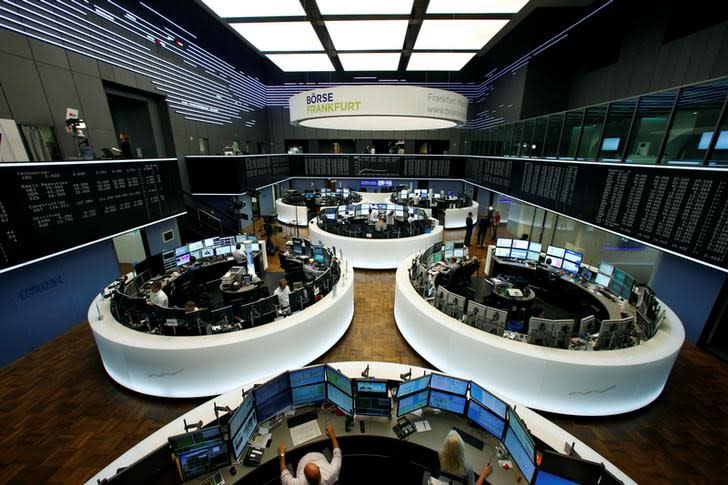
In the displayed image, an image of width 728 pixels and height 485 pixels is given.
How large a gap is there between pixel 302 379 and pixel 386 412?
950 millimetres

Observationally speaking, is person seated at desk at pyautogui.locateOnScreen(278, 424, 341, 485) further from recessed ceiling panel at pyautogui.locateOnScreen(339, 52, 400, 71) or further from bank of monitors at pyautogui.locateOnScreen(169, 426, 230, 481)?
recessed ceiling panel at pyautogui.locateOnScreen(339, 52, 400, 71)

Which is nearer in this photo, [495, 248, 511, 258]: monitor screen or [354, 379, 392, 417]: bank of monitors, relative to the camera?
[354, 379, 392, 417]: bank of monitors

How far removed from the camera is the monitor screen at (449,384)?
2840 millimetres

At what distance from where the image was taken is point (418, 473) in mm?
3074

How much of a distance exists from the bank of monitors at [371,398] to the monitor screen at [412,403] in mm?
118

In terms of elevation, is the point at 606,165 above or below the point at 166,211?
above

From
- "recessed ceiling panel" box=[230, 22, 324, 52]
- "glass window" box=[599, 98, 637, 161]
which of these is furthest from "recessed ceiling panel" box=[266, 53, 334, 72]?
"glass window" box=[599, 98, 637, 161]

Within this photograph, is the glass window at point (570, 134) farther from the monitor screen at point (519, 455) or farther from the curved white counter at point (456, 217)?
the monitor screen at point (519, 455)

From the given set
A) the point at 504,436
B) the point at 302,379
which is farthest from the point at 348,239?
the point at 504,436

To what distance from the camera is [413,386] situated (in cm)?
284

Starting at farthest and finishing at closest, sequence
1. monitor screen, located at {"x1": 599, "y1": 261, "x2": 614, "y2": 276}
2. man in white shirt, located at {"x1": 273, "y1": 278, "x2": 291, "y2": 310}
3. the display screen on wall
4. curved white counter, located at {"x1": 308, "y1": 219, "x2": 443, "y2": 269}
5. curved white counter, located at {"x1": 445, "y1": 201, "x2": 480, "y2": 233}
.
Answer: curved white counter, located at {"x1": 445, "y1": 201, "x2": 480, "y2": 233} → curved white counter, located at {"x1": 308, "y1": 219, "x2": 443, "y2": 269} → monitor screen, located at {"x1": 599, "y1": 261, "x2": 614, "y2": 276} → man in white shirt, located at {"x1": 273, "y1": 278, "x2": 291, "y2": 310} → the display screen on wall

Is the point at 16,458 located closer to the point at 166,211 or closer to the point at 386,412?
the point at 386,412

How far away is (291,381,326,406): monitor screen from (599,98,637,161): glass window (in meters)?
7.05

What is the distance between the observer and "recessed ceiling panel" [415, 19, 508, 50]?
8328 mm
